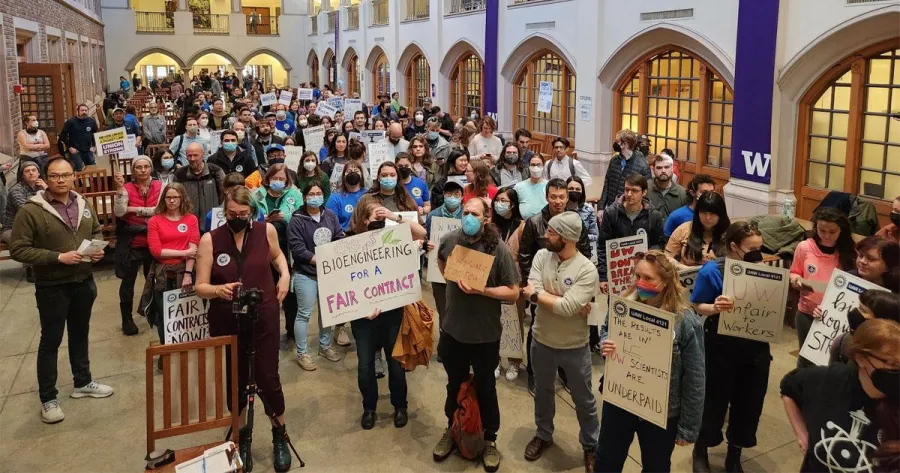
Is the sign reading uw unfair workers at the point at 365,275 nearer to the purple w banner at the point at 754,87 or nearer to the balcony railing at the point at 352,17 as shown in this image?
the purple w banner at the point at 754,87

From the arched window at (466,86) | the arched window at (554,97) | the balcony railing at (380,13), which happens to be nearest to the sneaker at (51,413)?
the arched window at (554,97)

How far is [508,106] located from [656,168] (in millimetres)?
10799

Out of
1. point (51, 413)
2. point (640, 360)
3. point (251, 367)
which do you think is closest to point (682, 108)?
point (640, 360)

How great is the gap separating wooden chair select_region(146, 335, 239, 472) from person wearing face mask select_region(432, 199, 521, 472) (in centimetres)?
136

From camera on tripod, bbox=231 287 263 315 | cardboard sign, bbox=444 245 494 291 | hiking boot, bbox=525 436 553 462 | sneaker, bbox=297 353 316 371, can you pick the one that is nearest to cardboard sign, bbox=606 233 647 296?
hiking boot, bbox=525 436 553 462

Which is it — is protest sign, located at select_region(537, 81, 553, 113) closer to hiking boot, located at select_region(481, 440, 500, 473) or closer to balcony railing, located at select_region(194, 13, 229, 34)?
hiking boot, located at select_region(481, 440, 500, 473)

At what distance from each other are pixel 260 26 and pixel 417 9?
21.9 meters

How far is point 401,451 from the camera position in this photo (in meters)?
4.93

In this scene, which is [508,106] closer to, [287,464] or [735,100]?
Answer: [735,100]

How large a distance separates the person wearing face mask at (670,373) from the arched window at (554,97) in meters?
11.0

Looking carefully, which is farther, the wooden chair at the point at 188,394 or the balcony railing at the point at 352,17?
the balcony railing at the point at 352,17

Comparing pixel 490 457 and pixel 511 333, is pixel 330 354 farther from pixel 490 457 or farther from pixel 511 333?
pixel 490 457

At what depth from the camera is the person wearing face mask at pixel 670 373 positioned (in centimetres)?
354

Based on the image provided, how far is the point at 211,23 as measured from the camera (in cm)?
3978
